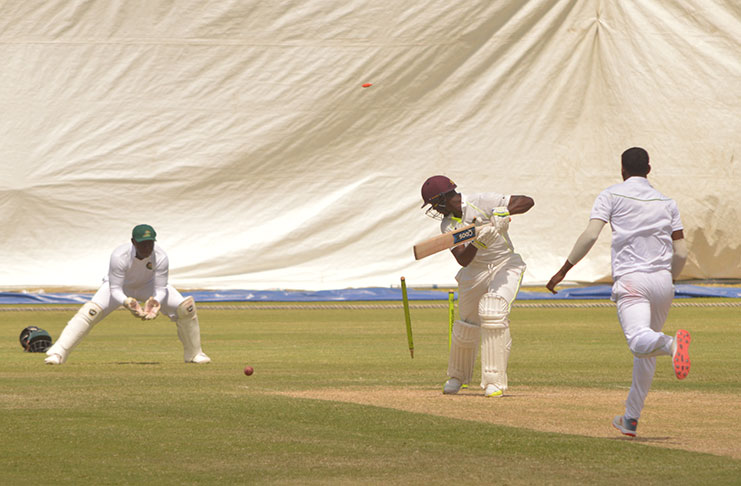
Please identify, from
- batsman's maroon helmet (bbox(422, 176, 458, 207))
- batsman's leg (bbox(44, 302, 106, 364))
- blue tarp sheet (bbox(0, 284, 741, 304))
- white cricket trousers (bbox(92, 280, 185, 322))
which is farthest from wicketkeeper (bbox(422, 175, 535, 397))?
blue tarp sheet (bbox(0, 284, 741, 304))

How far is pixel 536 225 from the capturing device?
118 ft

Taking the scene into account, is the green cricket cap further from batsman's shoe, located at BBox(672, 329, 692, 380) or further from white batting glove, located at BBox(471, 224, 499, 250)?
batsman's shoe, located at BBox(672, 329, 692, 380)

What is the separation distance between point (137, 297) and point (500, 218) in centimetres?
A: 549

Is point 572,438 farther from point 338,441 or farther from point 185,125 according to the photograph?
point 185,125

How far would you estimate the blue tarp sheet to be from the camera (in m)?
28.4

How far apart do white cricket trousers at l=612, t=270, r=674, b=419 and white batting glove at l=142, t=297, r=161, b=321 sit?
700cm

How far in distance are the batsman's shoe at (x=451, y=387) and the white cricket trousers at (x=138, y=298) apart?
4.56 meters

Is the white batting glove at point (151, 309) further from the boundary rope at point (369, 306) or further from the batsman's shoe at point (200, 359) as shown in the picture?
the boundary rope at point (369, 306)

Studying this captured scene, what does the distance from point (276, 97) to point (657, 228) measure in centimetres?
2889

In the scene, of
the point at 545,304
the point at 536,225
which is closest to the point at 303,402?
the point at 545,304

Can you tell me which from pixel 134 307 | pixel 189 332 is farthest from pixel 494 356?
pixel 189 332

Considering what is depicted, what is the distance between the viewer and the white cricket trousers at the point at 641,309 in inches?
315

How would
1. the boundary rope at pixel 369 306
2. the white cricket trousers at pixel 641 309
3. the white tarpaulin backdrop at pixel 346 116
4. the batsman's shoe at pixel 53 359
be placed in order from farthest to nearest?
the white tarpaulin backdrop at pixel 346 116, the boundary rope at pixel 369 306, the batsman's shoe at pixel 53 359, the white cricket trousers at pixel 641 309

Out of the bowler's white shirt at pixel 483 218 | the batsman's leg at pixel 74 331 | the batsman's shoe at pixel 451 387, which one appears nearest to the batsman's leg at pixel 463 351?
the batsman's shoe at pixel 451 387
